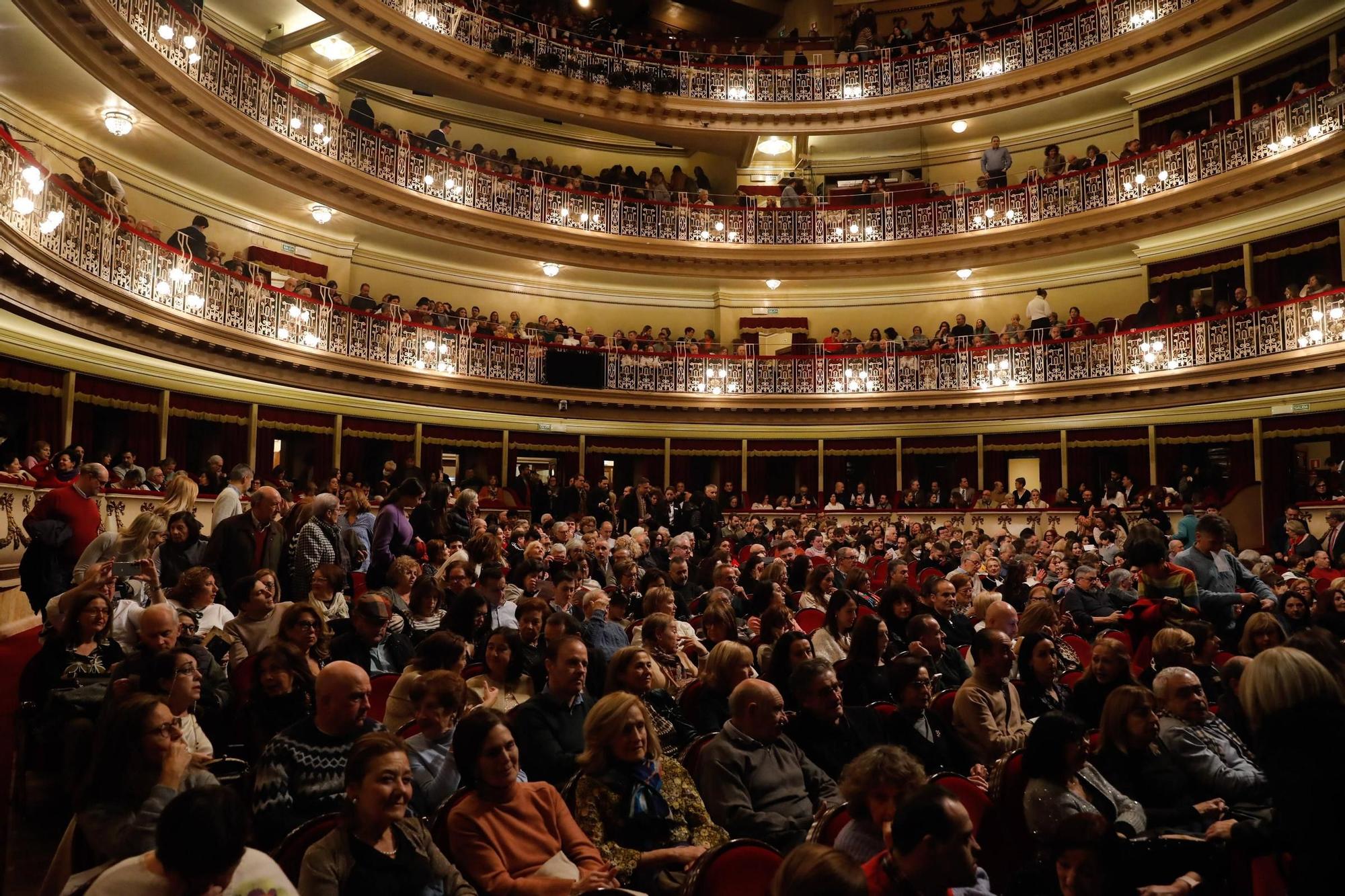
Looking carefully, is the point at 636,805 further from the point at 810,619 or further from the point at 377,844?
the point at 810,619

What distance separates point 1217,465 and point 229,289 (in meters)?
16.6

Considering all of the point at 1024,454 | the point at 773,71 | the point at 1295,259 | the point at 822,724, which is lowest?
the point at 822,724

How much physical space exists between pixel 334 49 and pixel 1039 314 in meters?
14.1

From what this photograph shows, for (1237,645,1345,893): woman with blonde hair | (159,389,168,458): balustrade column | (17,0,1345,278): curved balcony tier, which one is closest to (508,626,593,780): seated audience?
(1237,645,1345,893): woman with blonde hair

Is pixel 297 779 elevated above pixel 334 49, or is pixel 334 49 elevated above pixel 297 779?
pixel 334 49

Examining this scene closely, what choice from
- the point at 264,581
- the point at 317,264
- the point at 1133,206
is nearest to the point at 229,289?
the point at 317,264

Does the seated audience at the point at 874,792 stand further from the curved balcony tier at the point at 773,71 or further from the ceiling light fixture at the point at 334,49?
the ceiling light fixture at the point at 334,49

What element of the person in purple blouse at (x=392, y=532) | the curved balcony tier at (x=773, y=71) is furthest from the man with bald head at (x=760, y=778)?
the curved balcony tier at (x=773, y=71)

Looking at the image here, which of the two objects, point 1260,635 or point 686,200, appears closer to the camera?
point 1260,635

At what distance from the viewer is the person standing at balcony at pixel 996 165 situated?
18984 millimetres

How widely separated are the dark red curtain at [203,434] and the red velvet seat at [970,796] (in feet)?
45.4

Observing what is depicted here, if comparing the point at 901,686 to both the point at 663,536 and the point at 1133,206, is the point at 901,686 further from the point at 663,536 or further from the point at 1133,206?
the point at 1133,206

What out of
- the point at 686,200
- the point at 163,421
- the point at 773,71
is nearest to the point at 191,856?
the point at 163,421

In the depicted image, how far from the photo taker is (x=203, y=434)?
1514 centimetres
